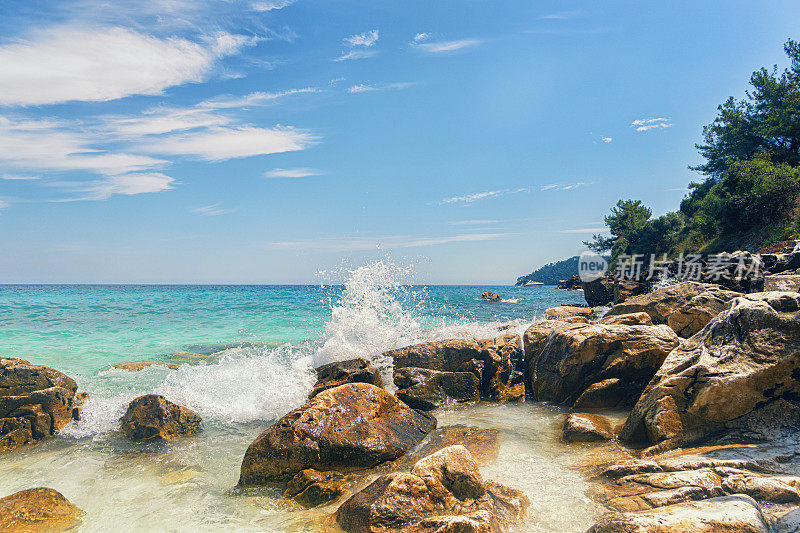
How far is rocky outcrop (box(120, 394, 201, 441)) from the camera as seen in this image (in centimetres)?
657

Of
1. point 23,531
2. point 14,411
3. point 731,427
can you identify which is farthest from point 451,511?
point 14,411

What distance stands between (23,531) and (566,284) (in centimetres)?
8205

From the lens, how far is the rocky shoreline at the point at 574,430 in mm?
3475

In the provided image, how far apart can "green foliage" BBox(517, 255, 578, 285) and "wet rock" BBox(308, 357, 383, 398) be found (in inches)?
4772

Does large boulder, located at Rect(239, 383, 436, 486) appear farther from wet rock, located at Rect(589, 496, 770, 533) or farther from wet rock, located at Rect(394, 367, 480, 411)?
wet rock, located at Rect(589, 496, 770, 533)

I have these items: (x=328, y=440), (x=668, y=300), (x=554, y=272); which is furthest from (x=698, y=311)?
(x=554, y=272)

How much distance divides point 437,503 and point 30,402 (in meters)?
7.21

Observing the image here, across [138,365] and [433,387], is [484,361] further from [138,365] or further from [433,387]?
[138,365]

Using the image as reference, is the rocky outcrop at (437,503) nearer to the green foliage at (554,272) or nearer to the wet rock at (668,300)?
the wet rock at (668,300)

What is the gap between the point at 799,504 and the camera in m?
3.11

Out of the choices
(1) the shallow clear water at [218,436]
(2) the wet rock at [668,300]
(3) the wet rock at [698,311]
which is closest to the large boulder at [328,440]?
(1) the shallow clear water at [218,436]

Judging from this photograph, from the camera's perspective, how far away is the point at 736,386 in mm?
4473

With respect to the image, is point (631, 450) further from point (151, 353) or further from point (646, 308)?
point (151, 353)

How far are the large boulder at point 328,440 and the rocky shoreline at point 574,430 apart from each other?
2 cm
